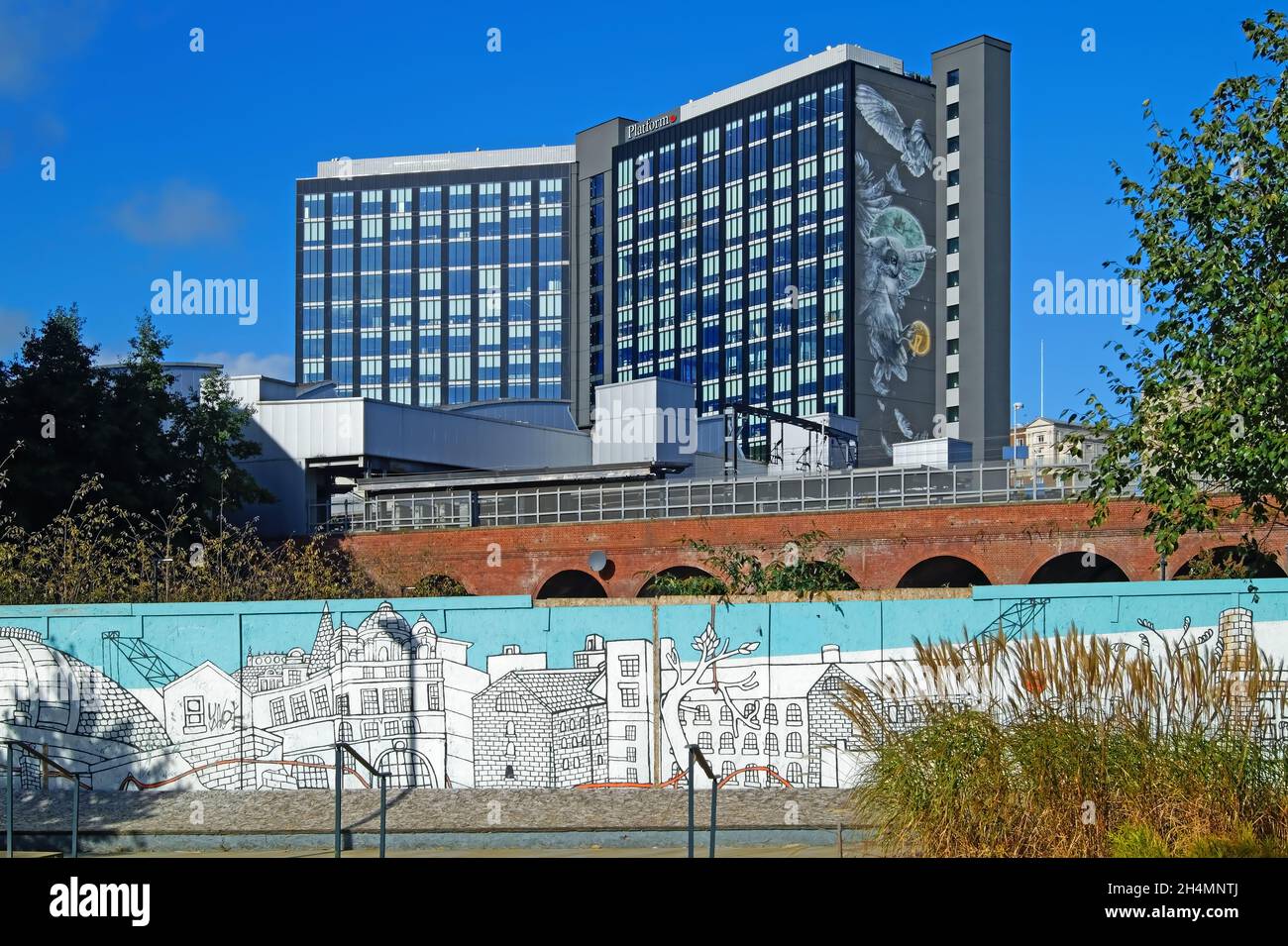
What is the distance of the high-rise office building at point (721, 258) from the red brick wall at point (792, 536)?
183ft

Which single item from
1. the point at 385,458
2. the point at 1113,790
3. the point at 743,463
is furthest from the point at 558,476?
the point at 1113,790

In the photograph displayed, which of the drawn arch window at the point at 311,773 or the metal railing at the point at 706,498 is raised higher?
the metal railing at the point at 706,498

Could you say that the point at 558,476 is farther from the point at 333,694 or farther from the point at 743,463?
the point at 333,694

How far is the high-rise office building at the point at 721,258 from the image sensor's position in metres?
114

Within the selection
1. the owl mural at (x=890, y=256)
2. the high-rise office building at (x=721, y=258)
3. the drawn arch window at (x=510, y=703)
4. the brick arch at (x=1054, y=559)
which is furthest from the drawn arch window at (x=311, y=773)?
the owl mural at (x=890, y=256)

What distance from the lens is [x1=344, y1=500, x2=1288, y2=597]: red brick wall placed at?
36.6 m

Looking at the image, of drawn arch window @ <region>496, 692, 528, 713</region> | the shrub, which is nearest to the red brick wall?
drawn arch window @ <region>496, 692, 528, 713</region>

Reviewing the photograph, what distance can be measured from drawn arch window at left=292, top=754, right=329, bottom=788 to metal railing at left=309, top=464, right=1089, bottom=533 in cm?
2341

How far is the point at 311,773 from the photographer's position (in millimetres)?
18094

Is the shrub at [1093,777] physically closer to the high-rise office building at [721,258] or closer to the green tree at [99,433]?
the green tree at [99,433]

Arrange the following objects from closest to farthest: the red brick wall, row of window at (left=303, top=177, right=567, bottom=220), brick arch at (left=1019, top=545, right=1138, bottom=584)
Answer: brick arch at (left=1019, top=545, right=1138, bottom=584), the red brick wall, row of window at (left=303, top=177, right=567, bottom=220)

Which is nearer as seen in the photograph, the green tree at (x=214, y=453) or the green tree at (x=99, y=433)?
the green tree at (x=99, y=433)

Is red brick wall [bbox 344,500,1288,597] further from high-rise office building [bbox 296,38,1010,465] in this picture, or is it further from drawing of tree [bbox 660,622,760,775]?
high-rise office building [bbox 296,38,1010,465]
